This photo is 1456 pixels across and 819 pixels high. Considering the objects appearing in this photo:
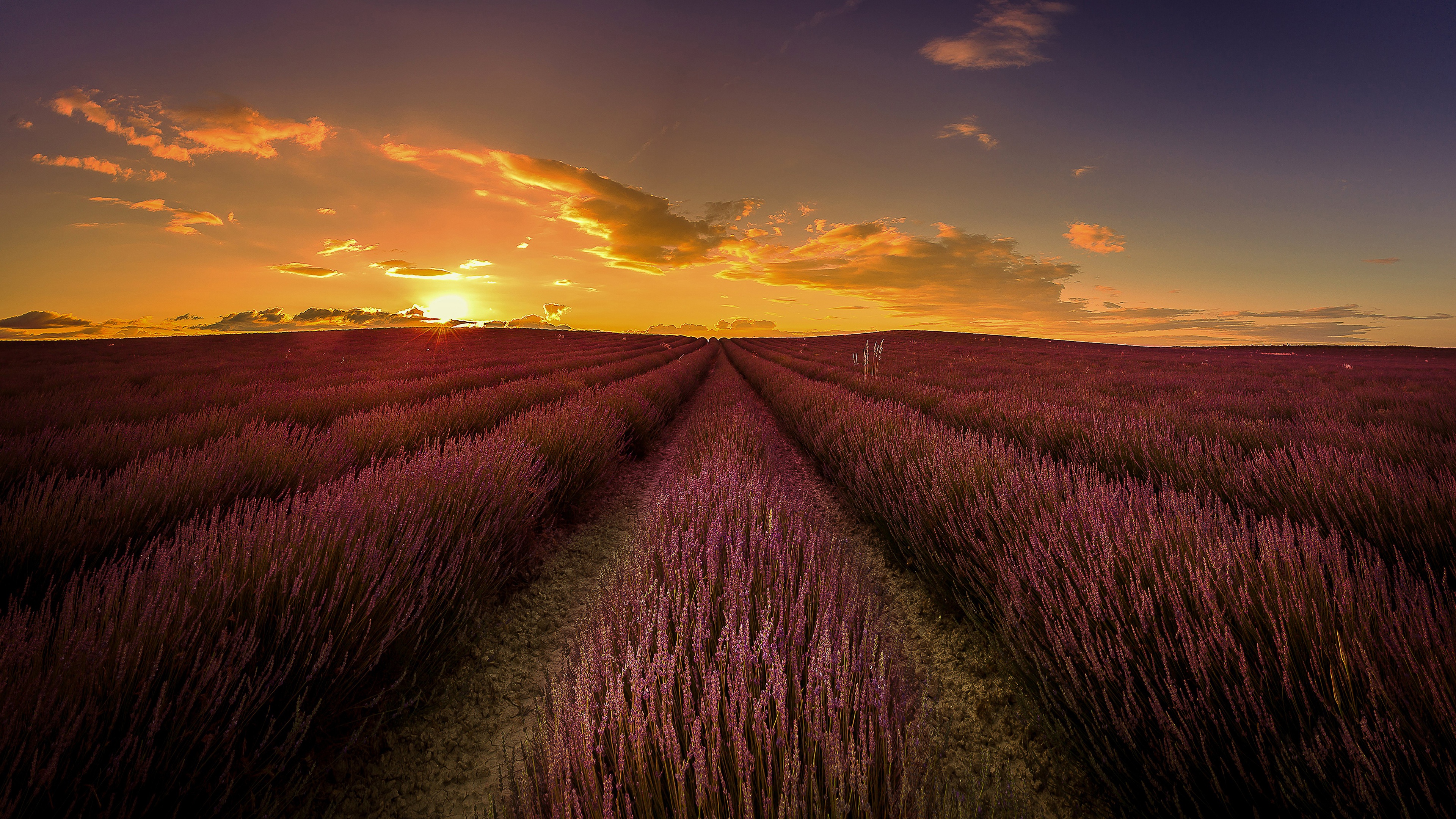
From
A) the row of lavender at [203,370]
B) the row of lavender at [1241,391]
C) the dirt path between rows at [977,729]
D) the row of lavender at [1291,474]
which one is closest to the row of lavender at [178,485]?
the row of lavender at [203,370]

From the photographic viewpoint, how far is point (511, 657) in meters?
2.29

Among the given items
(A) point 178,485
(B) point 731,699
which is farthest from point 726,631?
(A) point 178,485

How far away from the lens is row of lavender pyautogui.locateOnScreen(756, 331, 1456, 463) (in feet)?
13.6

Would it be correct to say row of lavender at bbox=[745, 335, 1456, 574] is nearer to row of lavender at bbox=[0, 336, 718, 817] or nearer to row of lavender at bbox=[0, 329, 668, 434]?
row of lavender at bbox=[0, 336, 718, 817]

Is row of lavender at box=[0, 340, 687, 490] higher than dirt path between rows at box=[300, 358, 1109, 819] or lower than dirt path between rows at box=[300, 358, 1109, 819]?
higher

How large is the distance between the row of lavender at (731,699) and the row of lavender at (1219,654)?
0.55 m

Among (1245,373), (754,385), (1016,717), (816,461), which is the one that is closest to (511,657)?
(1016,717)

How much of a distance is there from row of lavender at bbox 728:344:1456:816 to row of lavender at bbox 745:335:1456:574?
12.3 inches

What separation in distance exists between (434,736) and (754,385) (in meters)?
12.4

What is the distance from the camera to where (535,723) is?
1713 mm

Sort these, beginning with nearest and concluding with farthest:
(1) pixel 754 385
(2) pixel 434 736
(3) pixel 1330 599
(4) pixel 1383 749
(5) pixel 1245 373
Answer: (4) pixel 1383 749 → (3) pixel 1330 599 → (2) pixel 434 736 → (1) pixel 754 385 → (5) pixel 1245 373

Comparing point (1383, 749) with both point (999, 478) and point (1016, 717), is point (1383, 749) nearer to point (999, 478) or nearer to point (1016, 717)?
point (1016, 717)

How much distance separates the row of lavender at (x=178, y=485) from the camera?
6.64 feet

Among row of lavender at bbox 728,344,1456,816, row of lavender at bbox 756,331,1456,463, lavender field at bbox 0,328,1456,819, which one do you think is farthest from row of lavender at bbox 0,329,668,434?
row of lavender at bbox 756,331,1456,463
